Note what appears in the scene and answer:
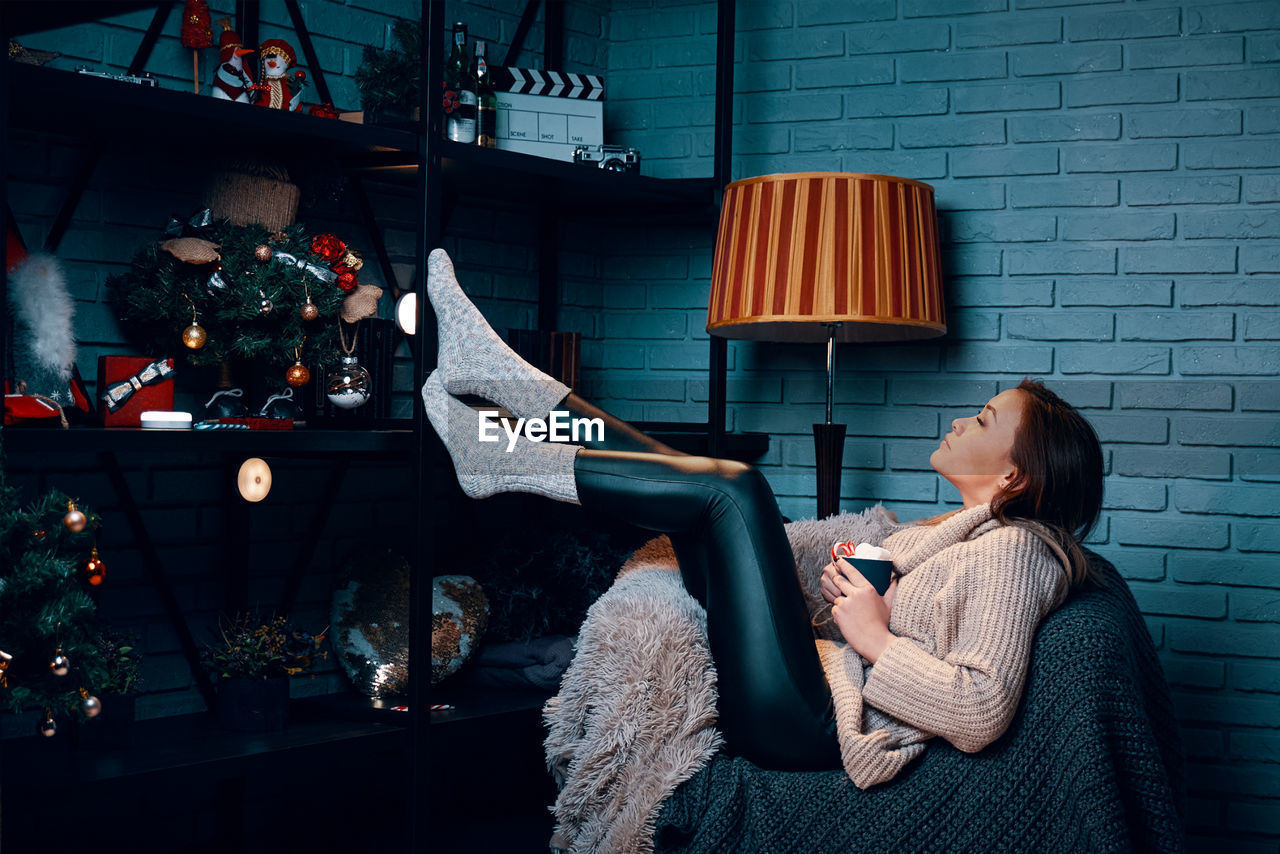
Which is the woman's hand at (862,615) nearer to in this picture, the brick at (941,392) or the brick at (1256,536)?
the brick at (941,392)

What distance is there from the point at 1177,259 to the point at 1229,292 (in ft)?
0.44

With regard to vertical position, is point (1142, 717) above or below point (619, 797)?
above

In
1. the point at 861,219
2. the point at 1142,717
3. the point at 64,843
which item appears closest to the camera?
the point at 1142,717

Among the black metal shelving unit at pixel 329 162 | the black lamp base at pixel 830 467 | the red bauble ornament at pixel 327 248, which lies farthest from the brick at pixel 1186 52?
the red bauble ornament at pixel 327 248

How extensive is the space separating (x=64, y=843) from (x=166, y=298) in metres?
1.05

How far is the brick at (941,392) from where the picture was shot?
279cm

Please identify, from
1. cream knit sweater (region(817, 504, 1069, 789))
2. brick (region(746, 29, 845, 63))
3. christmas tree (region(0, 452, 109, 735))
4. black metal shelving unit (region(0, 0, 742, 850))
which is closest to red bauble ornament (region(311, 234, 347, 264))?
black metal shelving unit (region(0, 0, 742, 850))

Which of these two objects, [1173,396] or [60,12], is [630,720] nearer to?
[60,12]

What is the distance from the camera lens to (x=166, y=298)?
202 cm

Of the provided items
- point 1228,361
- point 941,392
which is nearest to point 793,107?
point 941,392

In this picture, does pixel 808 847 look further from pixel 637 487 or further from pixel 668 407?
pixel 668 407

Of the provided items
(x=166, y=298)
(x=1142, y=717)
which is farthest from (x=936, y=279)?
(x=166, y=298)

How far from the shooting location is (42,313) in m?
1.87

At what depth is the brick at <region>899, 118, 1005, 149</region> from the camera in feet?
9.13
